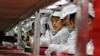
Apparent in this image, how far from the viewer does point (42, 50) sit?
8.89 ft

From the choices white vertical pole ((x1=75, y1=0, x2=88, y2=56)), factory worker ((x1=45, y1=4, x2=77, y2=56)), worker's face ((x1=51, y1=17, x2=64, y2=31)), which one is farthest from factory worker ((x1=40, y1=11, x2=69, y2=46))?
white vertical pole ((x1=75, y1=0, x2=88, y2=56))

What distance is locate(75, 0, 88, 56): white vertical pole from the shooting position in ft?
2.28

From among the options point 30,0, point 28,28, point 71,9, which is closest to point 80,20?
point 30,0

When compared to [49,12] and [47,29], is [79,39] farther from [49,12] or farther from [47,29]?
[47,29]

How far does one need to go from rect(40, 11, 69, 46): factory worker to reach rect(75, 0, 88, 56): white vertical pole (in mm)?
1703

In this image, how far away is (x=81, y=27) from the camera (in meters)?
0.70

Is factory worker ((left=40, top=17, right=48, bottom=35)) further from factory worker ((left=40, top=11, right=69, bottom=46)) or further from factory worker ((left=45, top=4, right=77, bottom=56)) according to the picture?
factory worker ((left=45, top=4, right=77, bottom=56))

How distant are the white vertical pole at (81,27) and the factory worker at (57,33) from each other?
170 cm

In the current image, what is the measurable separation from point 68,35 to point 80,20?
174cm

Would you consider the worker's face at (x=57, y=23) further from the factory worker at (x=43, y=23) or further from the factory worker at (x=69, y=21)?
the factory worker at (x=69, y=21)

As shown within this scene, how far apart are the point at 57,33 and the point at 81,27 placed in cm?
191

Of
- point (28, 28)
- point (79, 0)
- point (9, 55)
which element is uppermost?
point (28, 28)

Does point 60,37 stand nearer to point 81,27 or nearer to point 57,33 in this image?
point 57,33

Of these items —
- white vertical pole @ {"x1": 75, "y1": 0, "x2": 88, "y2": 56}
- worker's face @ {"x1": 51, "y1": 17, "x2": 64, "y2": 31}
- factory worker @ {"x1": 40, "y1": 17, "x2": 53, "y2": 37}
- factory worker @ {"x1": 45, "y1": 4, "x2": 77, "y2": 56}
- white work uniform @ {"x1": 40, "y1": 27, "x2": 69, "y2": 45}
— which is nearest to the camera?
white vertical pole @ {"x1": 75, "y1": 0, "x2": 88, "y2": 56}
